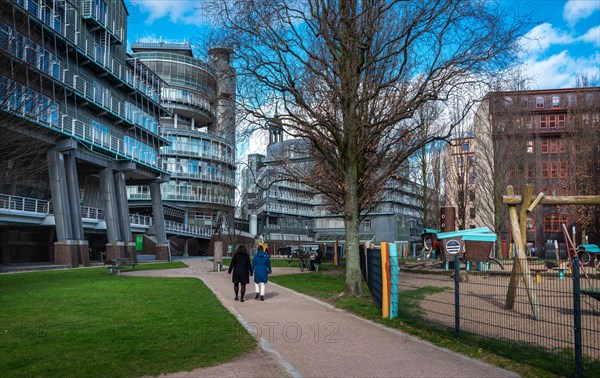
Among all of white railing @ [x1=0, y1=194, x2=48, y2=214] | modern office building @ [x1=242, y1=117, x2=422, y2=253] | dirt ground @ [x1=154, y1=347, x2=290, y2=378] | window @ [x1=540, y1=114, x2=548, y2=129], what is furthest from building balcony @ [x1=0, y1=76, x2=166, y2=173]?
window @ [x1=540, y1=114, x2=548, y2=129]

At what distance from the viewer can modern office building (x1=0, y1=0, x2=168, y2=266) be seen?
113 feet

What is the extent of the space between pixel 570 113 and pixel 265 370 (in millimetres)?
38963

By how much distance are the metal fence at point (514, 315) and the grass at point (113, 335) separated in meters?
3.59

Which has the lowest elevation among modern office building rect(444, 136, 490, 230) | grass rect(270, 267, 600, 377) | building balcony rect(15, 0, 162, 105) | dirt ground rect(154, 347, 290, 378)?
grass rect(270, 267, 600, 377)

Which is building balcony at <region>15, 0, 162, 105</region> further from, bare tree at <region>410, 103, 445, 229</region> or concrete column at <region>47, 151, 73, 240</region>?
bare tree at <region>410, 103, 445, 229</region>

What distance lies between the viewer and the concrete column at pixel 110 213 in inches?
1708

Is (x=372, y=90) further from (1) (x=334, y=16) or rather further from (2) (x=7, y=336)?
(2) (x=7, y=336)

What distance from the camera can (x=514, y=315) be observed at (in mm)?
9047

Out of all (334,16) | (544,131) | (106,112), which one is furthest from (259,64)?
(544,131)

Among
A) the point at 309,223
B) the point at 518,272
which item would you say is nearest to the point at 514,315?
the point at 518,272

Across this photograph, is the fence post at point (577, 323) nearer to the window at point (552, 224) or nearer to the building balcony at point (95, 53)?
the building balcony at point (95, 53)

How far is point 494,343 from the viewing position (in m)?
8.28

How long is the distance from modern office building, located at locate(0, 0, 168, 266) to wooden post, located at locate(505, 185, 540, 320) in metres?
20.6

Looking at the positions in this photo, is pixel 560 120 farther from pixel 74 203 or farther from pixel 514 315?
pixel 514 315
